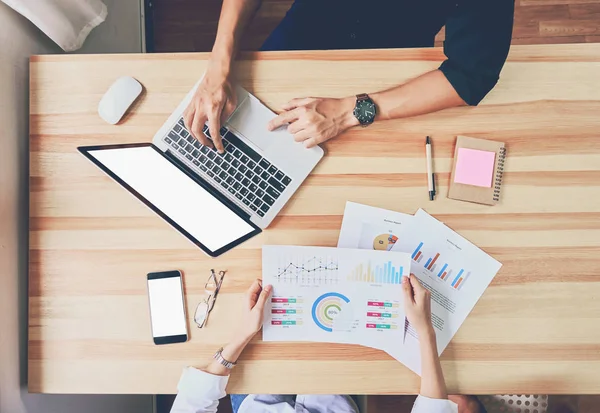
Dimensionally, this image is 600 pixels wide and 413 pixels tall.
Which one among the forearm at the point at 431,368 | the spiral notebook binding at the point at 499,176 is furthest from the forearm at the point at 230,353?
the spiral notebook binding at the point at 499,176

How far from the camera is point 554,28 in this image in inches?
68.4

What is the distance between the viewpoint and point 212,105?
0.96m

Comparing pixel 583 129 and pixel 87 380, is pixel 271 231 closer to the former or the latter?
pixel 87 380

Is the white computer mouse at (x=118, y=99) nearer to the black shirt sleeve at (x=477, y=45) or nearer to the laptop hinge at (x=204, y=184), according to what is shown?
the laptop hinge at (x=204, y=184)

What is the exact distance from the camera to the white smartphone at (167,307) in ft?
3.23

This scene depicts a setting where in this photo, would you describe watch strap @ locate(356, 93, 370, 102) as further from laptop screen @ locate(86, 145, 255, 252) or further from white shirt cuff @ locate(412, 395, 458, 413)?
white shirt cuff @ locate(412, 395, 458, 413)

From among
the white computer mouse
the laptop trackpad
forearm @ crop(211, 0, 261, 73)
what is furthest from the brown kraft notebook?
the white computer mouse

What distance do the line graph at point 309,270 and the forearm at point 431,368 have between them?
0.21 metres

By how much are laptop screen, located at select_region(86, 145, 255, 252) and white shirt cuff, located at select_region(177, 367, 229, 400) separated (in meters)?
0.25

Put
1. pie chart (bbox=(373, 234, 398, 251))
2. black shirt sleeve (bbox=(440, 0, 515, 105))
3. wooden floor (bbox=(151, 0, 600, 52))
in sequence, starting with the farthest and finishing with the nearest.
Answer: wooden floor (bbox=(151, 0, 600, 52)) < pie chart (bbox=(373, 234, 398, 251)) < black shirt sleeve (bbox=(440, 0, 515, 105))

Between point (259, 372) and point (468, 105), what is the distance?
0.70 metres

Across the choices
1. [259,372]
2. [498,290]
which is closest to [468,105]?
[498,290]

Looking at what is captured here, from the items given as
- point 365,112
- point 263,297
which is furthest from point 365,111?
point 263,297

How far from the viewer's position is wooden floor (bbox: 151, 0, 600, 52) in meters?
1.73
